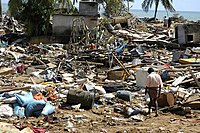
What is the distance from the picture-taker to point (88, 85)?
424 inches

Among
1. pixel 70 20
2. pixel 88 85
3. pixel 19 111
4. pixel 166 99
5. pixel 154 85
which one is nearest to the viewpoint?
pixel 19 111

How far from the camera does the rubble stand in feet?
28.0

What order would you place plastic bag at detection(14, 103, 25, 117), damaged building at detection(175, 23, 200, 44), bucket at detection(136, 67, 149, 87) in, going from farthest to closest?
1. damaged building at detection(175, 23, 200, 44)
2. bucket at detection(136, 67, 149, 87)
3. plastic bag at detection(14, 103, 25, 117)

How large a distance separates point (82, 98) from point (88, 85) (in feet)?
4.90

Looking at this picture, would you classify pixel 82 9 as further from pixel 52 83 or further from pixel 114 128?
pixel 114 128

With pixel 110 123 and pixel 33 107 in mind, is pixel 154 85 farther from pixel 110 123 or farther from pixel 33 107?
pixel 33 107

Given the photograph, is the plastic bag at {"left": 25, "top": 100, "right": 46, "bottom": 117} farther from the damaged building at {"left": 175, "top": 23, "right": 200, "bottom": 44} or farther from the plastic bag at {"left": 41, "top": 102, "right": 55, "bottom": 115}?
the damaged building at {"left": 175, "top": 23, "right": 200, "bottom": 44}

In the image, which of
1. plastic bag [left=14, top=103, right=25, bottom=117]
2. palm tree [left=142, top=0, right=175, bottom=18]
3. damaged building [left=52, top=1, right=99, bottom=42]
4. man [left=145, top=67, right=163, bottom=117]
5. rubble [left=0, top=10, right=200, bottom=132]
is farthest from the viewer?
palm tree [left=142, top=0, right=175, bottom=18]

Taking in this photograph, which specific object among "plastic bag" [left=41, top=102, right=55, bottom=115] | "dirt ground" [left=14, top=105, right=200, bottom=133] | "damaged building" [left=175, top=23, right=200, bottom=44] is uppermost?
"damaged building" [left=175, top=23, right=200, bottom=44]

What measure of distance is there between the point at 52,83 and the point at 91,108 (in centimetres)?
309

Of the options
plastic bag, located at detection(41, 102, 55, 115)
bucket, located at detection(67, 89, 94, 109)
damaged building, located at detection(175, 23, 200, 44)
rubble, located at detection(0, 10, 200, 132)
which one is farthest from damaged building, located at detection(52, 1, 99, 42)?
plastic bag, located at detection(41, 102, 55, 115)

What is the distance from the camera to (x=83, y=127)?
26.0ft

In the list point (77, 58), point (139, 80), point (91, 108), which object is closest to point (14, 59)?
point (77, 58)

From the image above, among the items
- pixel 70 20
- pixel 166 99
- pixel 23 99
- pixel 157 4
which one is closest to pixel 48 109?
pixel 23 99
